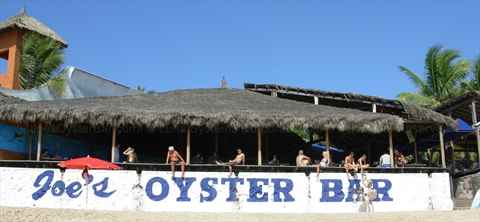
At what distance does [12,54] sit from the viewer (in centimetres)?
2539

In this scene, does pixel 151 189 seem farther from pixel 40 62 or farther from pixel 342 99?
pixel 40 62

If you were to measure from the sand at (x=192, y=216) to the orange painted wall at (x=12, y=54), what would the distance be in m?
12.3

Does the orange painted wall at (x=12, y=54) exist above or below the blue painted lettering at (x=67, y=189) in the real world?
above

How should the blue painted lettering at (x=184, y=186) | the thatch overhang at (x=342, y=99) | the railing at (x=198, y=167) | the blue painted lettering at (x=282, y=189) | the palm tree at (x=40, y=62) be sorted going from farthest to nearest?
the palm tree at (x=40, y=62) → the thatch overhang at (x=342, y=99) → the blue painted lettering at (x=282, y=189) → the railing at (x=198, y=167) → the blue painted lettering at (x=184, y=186)

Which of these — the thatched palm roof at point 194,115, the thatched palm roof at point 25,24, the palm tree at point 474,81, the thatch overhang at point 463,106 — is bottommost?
the thatched palm roof at point 194,115

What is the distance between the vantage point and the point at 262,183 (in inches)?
614

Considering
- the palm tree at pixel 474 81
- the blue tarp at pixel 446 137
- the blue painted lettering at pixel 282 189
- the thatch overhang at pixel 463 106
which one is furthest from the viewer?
the palm tree at pixel 474 81

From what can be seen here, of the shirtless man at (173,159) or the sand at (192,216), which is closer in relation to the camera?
the sand at (192,216)

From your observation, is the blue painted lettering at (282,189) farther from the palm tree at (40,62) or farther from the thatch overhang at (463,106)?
the palm tree at (40,62)

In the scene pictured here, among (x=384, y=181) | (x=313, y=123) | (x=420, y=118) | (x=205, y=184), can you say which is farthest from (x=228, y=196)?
(x=420, y=118)

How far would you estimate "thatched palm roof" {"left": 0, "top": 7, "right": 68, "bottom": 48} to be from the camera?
2538 cm

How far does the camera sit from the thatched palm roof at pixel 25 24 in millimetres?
25375

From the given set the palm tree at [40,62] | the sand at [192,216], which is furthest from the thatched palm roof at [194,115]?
the palm tree at [40,62]

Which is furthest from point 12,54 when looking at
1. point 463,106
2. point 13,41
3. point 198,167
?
point 463,106
